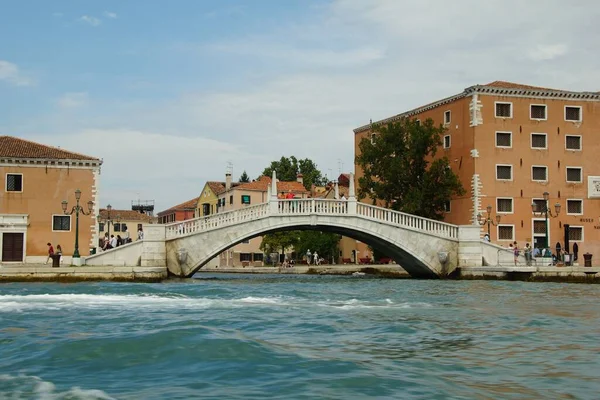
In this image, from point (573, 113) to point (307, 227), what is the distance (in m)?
15.8

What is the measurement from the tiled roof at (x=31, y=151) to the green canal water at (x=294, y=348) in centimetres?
1516

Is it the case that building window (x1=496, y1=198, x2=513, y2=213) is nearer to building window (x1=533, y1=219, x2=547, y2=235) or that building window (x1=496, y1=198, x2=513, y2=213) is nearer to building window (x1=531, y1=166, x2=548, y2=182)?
building window (x1=533, y1=219, x2=547, y2=235)

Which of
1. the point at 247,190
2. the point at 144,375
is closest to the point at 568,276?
the point at 144,375

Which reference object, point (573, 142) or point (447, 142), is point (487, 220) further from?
point (573, 142)

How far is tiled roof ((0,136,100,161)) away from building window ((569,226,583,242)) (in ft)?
70.6

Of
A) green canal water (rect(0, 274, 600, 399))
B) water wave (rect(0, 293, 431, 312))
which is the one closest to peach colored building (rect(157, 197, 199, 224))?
water wave (rect(0, 293, 431, 312))

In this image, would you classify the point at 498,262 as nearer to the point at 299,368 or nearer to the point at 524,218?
the point at 524,218

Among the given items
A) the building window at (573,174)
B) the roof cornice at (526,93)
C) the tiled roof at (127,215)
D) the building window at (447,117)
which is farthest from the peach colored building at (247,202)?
the building window at (573,174)

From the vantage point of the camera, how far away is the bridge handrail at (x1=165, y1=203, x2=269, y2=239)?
3009 cm

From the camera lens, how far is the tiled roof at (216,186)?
68.1 meters

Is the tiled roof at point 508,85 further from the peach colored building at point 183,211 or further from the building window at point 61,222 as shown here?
the peach colored building at point 183,211

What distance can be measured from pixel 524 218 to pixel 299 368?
102ft

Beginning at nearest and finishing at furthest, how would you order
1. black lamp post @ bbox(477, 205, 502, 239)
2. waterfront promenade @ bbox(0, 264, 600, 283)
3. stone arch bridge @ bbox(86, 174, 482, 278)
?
waterfront promenade @ bbox(0, 264, 600, 283), stone arch bridge @ bbox(86, 174, 482, 278), black lamp post @ bbox(477, 205, 502, 239)

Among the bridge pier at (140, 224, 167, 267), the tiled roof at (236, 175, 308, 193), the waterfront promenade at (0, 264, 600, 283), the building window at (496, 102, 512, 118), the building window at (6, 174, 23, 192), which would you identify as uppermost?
the building window at (496, 102, 512, 118)
